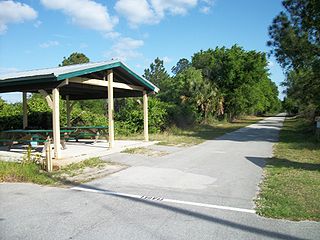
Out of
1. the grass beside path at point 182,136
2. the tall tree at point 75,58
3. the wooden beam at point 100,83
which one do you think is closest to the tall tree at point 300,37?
the grass beside path at point 182,136

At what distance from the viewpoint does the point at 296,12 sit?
16859 mm

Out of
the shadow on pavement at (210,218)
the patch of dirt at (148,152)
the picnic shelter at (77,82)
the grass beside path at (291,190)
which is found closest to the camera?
the shadow on pavement at (210,218)

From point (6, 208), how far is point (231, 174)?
5391 mm

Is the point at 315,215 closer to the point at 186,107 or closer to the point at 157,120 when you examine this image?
the point at 157,120

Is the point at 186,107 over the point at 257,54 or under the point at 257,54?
under

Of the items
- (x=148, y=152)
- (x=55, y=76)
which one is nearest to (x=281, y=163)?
(x=148, y=152)

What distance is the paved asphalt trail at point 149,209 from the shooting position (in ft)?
14.0

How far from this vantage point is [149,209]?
5293 millimetres

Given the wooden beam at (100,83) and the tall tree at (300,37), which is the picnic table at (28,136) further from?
the tall tree at (300,37)

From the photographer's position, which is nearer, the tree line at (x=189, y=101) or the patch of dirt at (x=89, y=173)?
the patch of dirt at (x=89, y=173)

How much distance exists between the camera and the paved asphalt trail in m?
4.27

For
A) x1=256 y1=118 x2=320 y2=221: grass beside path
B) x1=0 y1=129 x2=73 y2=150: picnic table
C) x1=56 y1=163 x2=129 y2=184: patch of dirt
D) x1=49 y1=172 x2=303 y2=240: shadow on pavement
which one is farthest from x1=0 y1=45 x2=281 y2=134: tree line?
x1=49 y1=172 x2=303 y2=240: shadow on pavement

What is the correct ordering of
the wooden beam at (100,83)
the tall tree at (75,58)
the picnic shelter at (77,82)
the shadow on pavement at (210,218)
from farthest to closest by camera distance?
1. the tall tree at (75,58)
2. the wooden beam at (100,83)
3. the picnic shelter at (77,82)
4. the shadow on pavement at (210,218)

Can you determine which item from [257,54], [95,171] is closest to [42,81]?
[95,171]
